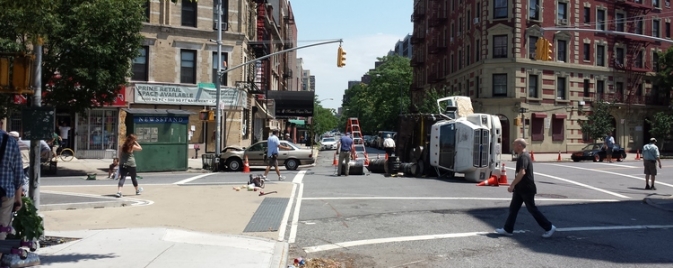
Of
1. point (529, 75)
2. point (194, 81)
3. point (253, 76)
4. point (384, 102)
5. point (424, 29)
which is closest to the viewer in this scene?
point (194, 81)

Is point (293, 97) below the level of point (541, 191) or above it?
above

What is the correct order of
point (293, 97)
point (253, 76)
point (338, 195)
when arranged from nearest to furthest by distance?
point (338, 195)
point (253, 76)
point (293, 97)

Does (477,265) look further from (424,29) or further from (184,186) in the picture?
(424,29)

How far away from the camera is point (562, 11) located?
1738 inches

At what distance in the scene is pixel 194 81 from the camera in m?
31.2

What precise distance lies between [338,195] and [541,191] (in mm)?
6408

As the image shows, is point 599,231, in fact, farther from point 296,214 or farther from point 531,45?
point 531,45

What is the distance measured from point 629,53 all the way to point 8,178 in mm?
51068

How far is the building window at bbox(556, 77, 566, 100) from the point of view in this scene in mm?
43984

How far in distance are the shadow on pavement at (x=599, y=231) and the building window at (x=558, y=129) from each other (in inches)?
1257

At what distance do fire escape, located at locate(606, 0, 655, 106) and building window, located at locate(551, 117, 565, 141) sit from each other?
5.10 metres

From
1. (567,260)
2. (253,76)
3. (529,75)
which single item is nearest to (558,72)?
(529,75)


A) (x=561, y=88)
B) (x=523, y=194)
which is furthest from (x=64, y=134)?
(x=561, y=88)

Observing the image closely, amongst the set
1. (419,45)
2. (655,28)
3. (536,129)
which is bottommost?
(536,129)
